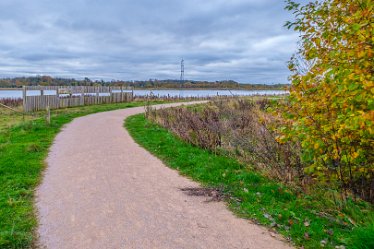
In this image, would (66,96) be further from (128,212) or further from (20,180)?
(128,212)

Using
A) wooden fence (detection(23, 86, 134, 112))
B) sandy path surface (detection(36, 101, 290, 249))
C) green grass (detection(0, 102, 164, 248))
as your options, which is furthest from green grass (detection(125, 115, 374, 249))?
wooden fence (detection(23, 86, 134, 112))

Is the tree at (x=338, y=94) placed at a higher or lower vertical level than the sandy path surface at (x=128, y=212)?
higher

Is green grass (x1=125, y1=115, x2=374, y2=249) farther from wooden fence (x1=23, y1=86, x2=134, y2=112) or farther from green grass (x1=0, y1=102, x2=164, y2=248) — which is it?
wooden fence (x1=23, y1=86, x2=134, y2=112)

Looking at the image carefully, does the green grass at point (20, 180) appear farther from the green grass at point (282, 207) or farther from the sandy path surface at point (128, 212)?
the green grass at point (282, 207)

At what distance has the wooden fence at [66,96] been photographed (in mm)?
23462

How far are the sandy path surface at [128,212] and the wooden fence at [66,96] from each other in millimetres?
16199

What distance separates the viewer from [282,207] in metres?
5.53

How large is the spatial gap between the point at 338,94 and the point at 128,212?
3376 mm

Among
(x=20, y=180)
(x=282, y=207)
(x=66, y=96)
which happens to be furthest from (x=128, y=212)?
(x=66, y=96)

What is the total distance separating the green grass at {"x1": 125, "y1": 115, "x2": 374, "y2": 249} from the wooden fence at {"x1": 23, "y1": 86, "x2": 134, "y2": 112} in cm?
1737

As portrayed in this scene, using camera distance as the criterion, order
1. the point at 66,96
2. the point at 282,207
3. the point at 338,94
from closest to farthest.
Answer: the point at 338,94
the point at 282,207
the point at 66,96

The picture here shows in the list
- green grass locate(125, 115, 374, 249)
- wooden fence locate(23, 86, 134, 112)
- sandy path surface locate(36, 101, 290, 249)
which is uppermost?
wooden fence locate(23, 86, 134, 112)

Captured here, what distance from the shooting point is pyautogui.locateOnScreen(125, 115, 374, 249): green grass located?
4.39 metres

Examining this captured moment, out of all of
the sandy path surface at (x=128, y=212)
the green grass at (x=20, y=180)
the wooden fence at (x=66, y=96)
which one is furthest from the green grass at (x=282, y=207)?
the wooden fence at (x=66, y=96)
